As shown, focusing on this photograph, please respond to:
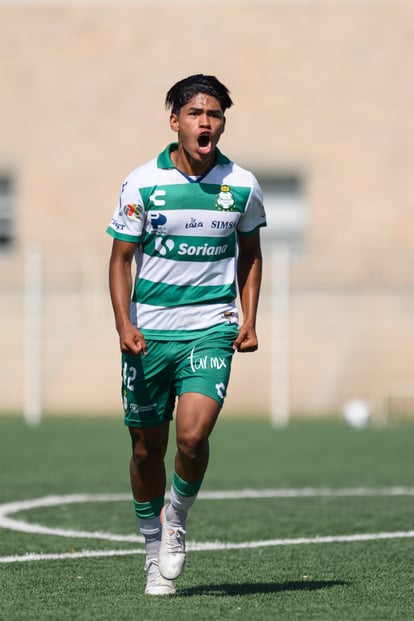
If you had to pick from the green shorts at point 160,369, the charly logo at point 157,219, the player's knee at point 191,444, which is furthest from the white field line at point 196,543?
the charly logo at point 157,219

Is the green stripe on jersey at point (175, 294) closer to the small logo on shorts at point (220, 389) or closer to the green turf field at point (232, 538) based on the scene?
the small logo on shorts at point (220, 389)

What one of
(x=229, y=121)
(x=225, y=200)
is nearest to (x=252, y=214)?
(x=225, y=200)

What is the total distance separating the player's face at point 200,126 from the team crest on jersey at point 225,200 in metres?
0.16

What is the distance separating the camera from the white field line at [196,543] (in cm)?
808

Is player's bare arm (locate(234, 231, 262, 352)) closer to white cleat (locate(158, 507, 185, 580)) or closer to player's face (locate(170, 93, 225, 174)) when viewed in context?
player's face (locate(170, 93, 225, 174))

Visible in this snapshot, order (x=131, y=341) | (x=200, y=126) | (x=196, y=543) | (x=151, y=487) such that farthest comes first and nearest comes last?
1. (x=196, y=543)
2. (x=151, y=487)
3. (x=200, y=126)
4. (x=131, y=341)

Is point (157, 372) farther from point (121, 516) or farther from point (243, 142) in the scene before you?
point (243, 142)

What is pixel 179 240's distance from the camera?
21.8ft

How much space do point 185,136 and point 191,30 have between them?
76.8 feet

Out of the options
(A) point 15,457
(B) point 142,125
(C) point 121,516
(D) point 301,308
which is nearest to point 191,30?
(B) point 142,125

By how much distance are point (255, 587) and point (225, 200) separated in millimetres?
1829

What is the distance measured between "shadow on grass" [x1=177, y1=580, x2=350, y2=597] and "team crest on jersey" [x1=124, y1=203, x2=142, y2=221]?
5.67ft

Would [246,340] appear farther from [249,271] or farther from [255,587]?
[255,587]

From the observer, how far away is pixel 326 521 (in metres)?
9.55
